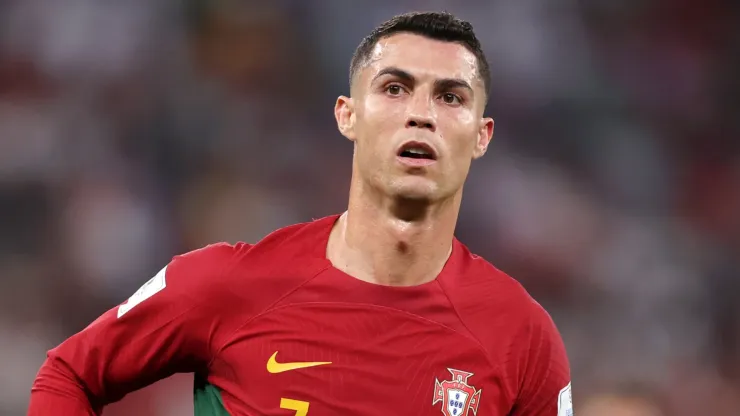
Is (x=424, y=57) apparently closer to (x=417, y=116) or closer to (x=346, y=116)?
(x=417, y=116)

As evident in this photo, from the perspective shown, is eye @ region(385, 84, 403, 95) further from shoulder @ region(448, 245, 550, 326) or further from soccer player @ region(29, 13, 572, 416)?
shoulder @ region(448, 245, 550, 326)

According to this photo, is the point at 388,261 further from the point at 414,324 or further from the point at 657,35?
the point at 657,35

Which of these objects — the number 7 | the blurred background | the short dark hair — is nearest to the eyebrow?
the short dark hair

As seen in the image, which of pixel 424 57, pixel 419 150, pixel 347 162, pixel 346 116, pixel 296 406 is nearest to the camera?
pixel 296 406

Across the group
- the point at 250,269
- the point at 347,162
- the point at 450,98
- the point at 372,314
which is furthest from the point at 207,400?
the point at 347,162

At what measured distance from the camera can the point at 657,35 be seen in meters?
6.62

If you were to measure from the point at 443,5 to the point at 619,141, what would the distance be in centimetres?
154

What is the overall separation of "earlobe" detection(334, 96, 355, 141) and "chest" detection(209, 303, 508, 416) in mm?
628

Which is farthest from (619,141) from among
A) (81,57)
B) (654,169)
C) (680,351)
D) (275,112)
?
(81,57)

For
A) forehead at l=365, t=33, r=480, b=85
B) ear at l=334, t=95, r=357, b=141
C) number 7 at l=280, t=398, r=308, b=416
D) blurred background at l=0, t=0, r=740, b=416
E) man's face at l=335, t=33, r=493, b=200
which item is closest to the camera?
number 7 at l=280, t=398, r=308, b=416

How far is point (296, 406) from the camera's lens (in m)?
2.86

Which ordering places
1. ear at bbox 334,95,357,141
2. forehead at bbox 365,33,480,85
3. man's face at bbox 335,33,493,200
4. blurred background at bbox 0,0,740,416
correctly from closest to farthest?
man's face at bbox 335,33,493,200, forehead at bbox 365,33,480,85, ear at bbox 334,95,357,141, blurred background at bbox 0,0,740,416

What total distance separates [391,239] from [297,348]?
1.56 ft

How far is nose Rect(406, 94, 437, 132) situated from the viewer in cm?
296
